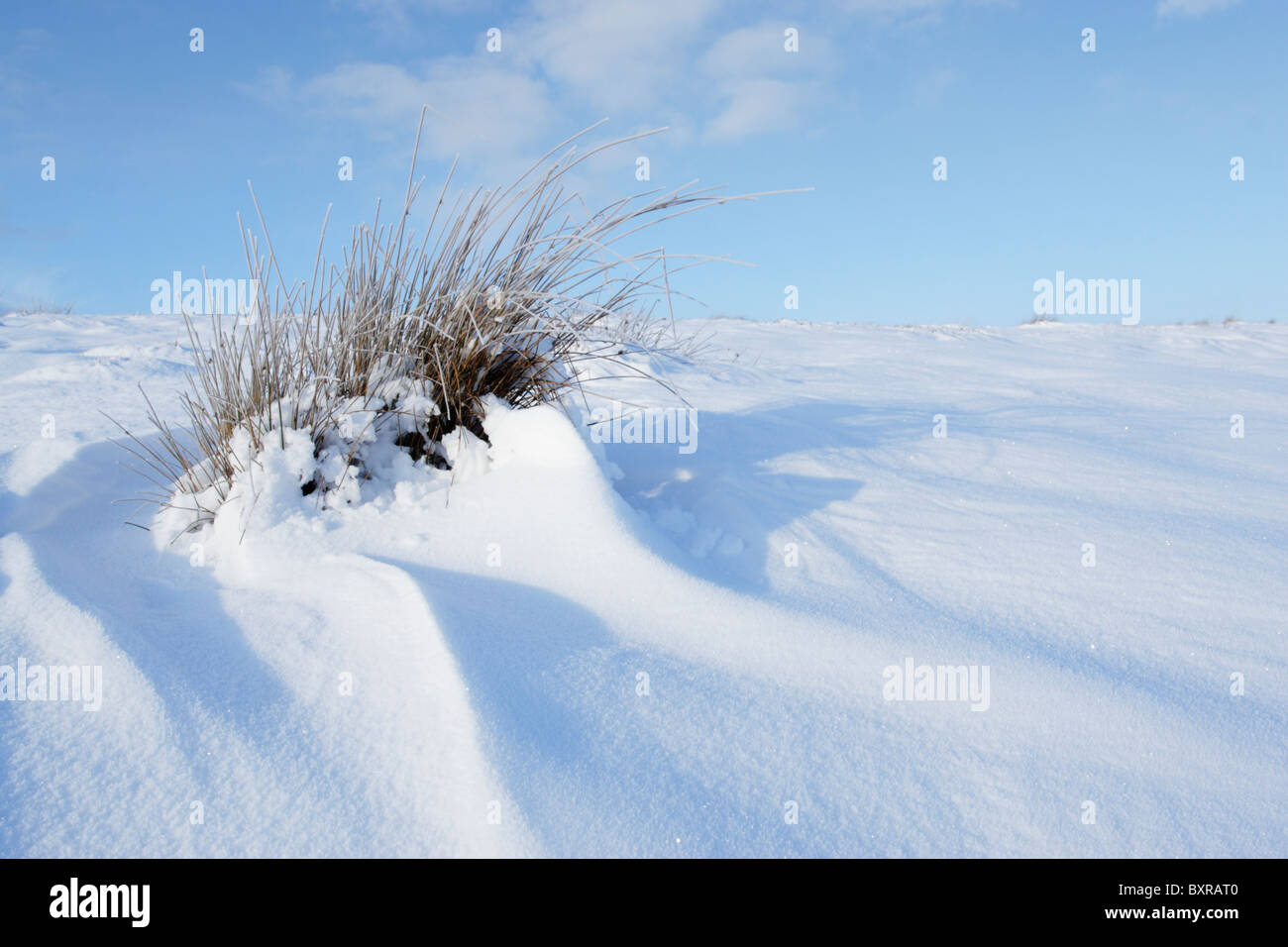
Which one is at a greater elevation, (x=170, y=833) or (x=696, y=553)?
(x=696, y=553)

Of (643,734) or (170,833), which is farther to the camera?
(643,734)

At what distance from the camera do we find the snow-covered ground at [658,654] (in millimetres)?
1037

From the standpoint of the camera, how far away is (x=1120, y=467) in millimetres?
2541

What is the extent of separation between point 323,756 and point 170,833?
20 cm

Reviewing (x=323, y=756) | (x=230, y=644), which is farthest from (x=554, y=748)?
(x=230, y=644)

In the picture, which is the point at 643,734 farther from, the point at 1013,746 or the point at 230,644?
the point at 230,644

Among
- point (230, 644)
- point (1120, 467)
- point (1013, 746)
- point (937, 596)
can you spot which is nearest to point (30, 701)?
point (230, 644)

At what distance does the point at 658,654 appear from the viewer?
1390mm

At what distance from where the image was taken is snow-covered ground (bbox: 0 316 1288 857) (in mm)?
1037

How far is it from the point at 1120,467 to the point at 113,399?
11.2ft
